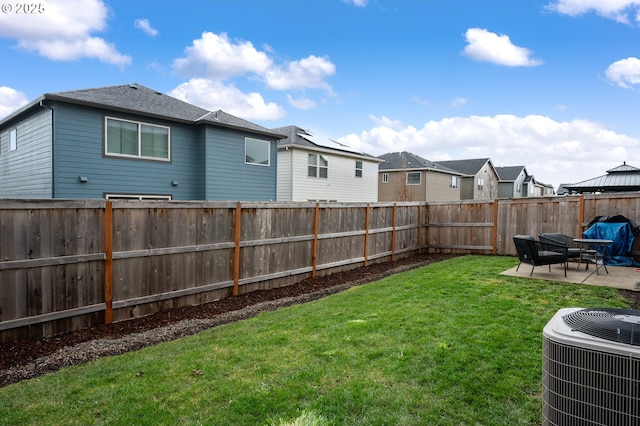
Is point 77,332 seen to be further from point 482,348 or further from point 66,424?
point 482,348

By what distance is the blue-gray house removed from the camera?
1263cm

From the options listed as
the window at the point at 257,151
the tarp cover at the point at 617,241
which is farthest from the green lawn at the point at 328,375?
the window at the point at 257,151

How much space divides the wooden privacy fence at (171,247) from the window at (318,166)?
1015cm

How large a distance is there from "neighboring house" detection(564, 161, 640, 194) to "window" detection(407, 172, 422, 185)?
37.8ft

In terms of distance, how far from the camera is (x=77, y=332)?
5543 mm

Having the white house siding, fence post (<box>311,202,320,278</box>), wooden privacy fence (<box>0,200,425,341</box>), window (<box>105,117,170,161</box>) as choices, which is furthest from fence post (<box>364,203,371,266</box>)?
the white house siding

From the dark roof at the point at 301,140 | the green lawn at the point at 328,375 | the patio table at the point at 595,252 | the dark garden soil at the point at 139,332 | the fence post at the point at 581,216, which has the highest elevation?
the dark roof at the point at 301,140

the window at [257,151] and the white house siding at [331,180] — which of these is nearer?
the window at [257,151]

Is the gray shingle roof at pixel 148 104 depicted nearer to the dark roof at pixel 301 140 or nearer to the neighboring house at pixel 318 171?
the dark roof at pixel 301 140

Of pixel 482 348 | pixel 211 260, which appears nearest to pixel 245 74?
pixel 211 260

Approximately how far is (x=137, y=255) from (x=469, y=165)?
39626mm

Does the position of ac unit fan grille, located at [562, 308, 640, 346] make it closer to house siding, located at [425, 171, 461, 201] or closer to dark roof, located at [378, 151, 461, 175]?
dark roof, located at [378, 151, 461, 175]

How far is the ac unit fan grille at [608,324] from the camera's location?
6.31ft

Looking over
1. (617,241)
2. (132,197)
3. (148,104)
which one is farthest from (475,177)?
(132,197)
